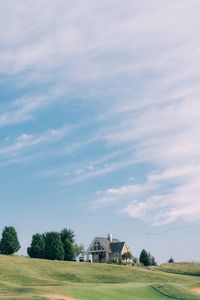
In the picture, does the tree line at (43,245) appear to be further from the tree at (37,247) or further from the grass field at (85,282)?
the grass field at (85,282)

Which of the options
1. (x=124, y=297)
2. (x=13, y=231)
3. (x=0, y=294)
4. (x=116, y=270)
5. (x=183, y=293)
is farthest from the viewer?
(x=13, y=231)

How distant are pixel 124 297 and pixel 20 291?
29.9 ft

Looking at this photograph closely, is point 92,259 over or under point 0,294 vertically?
over

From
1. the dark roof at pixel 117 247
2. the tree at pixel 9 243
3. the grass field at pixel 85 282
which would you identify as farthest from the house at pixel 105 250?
the tree at pixel 9 243

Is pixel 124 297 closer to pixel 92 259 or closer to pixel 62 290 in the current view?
pixel 62 290

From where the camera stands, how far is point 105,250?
376ft

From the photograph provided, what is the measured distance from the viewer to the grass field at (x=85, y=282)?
152 feet

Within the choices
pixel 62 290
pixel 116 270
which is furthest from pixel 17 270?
pixel 62 290

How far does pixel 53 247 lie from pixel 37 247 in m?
2.99

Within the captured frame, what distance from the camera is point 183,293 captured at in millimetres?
53219

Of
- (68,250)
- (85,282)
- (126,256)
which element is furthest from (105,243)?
(85,282)

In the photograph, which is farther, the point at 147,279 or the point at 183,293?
the point at 147,279

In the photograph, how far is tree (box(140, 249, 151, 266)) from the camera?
4326 inches

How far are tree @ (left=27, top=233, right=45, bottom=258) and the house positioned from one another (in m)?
20.7
